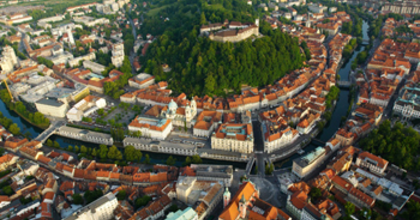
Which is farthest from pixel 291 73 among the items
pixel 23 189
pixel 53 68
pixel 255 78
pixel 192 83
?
pixel 53 68

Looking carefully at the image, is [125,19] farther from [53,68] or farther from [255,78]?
[255,78]

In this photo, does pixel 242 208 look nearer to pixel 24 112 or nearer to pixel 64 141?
pixel 64 141

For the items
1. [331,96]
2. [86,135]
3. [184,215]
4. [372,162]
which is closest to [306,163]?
[372,162]

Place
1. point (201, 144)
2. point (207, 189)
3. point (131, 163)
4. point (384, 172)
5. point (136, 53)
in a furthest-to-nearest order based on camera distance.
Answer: point (136, 53), point (201, 144), point (131, 163), point (384, 172), point (207, 189)

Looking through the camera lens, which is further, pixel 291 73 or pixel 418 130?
pixel 291 73

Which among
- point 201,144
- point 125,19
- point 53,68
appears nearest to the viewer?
point 201,144

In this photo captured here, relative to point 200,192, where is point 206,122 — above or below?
above

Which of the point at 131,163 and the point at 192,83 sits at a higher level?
the point at 192,83

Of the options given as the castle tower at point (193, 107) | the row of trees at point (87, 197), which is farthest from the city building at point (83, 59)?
the row of trees at point (87, 197)
